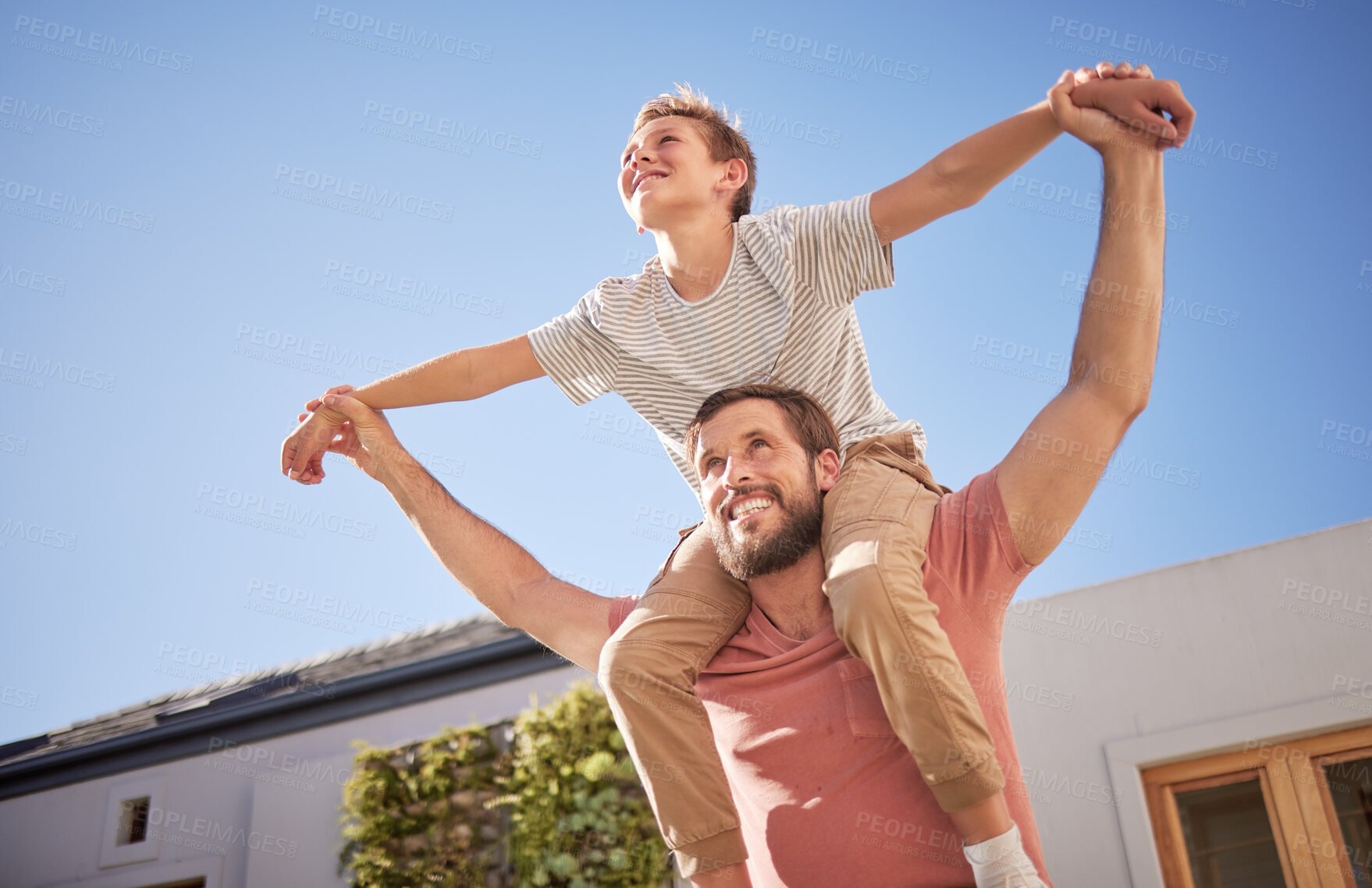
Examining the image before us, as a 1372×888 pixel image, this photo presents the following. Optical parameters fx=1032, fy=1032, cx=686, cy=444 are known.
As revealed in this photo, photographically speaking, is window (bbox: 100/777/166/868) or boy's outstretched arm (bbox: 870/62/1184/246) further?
window (bbox: 100/777/166/868)

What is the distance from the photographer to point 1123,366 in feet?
6.58

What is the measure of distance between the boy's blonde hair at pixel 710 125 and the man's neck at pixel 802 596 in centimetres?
93

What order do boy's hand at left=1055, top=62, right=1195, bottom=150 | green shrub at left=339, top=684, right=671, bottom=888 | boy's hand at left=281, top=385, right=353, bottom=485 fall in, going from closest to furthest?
1. boy's hand at left=1055, top=62, right=1195, bottom=150
2. boy's hand at left=281, top=385, right=353, bottom=485
3. green shrub at left=339, top=684, right=671, bottom=888

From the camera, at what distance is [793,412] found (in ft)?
7.81

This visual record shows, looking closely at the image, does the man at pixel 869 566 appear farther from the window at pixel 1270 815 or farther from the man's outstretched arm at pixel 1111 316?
the window at pixel 1270 815

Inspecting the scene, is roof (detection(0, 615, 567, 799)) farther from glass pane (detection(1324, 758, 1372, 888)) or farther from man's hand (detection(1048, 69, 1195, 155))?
man's hand (detection(1048, 69, 1195, 155))

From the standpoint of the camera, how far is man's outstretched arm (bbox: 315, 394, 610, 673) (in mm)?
2611

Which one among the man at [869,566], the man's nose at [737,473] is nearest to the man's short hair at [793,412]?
the man at [869,566]

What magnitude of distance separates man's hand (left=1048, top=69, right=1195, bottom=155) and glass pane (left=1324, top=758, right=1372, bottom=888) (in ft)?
12.4

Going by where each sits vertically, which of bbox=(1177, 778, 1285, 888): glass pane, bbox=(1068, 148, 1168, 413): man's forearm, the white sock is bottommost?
the white sock

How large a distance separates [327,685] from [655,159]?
19.4 ft

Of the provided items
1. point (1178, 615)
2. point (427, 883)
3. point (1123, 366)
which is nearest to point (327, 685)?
point (427, 883)

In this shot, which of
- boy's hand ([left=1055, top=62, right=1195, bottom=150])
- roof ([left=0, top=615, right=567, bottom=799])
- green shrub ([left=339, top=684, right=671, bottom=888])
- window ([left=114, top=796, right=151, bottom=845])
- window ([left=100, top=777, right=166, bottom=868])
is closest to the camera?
boy's hand ([left=1055, top=62, right=1195, bottom=150])

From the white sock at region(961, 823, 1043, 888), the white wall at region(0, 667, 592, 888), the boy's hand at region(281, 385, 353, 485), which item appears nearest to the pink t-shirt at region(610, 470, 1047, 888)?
the white sock at region(961, 823, 1043, 888)
